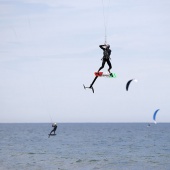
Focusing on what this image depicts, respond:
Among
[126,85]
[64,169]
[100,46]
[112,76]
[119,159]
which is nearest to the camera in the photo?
[100,46]

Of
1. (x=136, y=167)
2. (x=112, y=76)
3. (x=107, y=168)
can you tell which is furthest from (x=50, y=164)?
(x=112, y=76)

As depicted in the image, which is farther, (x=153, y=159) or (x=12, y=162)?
(x=153, y=159)

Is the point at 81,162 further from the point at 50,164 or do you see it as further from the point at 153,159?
the point at 153,159

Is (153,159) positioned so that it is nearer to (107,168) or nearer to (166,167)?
(166,167)

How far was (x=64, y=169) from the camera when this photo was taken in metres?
41.5

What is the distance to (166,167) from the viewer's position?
43906 millimetres

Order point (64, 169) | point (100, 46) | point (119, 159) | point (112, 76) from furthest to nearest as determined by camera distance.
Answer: point (119, 159), point (64, 169), point (112, 76), point (100, 46)

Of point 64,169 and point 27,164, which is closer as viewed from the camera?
point 64,169

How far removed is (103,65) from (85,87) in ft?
8.19

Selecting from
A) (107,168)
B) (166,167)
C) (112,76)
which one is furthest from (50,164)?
(112,76)

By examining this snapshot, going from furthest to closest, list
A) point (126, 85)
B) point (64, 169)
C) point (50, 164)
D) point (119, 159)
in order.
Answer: point (119, 159), point (50, 164), point (64, 169), point (126, 85)

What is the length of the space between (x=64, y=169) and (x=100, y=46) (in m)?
25.0

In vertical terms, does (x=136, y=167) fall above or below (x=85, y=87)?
below

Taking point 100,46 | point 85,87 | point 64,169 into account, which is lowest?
point 64,169
